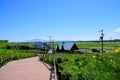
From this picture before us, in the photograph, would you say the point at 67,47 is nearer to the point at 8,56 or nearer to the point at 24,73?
the point at 8,56

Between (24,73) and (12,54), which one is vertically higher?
(24,73)

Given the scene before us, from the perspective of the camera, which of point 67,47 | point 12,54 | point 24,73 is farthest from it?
point 67,47

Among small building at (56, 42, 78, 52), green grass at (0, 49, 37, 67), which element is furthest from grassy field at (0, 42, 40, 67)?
small building at (56, 42, 78, 52)

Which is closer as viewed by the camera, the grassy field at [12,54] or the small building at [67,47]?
the grassy field at [12,54]

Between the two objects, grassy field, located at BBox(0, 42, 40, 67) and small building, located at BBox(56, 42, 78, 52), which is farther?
small building, located at BBox(56, 42, 78, 52)

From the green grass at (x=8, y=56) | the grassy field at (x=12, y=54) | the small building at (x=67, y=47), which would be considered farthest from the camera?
the small building at (x=67, y=47)

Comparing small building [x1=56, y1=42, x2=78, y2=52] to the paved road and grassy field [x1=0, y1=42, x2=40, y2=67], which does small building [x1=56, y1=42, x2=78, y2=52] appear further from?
the paved road

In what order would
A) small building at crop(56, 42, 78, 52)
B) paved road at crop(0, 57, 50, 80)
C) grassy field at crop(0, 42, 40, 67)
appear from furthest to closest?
small building at crop(56, 42, 78, 52) < grassy field at crop(0, 42, 40, 67) < paved road at crop(0, 57, 50, 80)

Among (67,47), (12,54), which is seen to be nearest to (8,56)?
(12,54)

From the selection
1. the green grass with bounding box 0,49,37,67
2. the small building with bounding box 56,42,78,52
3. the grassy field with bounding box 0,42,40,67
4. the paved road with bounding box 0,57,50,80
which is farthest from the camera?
the small building with bounding box 56,42,78,52

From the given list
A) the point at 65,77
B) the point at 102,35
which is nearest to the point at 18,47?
the point at 102,35

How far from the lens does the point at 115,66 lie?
7641 mm

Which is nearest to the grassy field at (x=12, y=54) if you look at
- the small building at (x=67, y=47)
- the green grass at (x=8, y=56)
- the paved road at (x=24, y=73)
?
the green grass at (x=8, y=56)

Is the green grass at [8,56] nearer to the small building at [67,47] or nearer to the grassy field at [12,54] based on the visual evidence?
the grassy field at [12,54]
